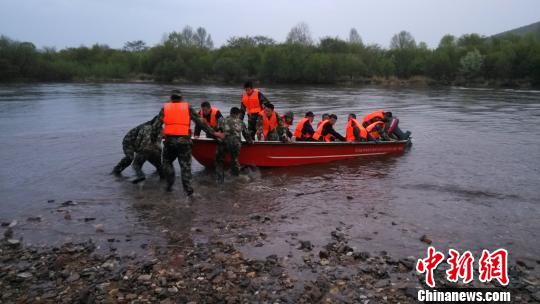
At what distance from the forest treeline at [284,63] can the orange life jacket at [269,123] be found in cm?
5534

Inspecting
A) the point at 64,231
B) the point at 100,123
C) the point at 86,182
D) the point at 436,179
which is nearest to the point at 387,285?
the point at 64,231

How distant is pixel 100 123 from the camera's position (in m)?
20.1

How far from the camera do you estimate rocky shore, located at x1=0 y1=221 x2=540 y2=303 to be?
474cm

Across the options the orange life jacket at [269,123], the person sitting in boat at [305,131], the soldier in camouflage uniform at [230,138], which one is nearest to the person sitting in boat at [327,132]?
the person sitting in boat at [305,131]

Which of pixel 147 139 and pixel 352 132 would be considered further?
pixel 352 132

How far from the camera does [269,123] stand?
1095cm

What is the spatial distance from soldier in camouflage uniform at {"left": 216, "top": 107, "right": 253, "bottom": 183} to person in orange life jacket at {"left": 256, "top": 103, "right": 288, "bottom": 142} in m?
1.13

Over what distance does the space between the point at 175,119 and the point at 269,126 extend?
336 centimetres

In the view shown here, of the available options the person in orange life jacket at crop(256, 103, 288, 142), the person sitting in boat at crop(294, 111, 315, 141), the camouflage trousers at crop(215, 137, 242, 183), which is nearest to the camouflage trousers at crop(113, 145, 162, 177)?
the camouflage trousers at crop(215, 137, 242, 183)

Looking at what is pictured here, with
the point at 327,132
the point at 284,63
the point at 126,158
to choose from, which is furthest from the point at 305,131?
the point at 284,63

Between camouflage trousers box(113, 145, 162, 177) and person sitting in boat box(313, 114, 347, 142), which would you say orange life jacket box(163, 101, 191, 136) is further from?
person sitting in boat box(313, 114, 347, 142)

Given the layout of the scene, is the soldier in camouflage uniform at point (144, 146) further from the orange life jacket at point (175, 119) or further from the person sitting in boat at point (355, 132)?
the person sitting in boat at point (355, 132)

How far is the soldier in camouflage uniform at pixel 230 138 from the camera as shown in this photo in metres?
9.39

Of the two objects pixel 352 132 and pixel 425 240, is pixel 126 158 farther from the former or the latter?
pixel 425 240
